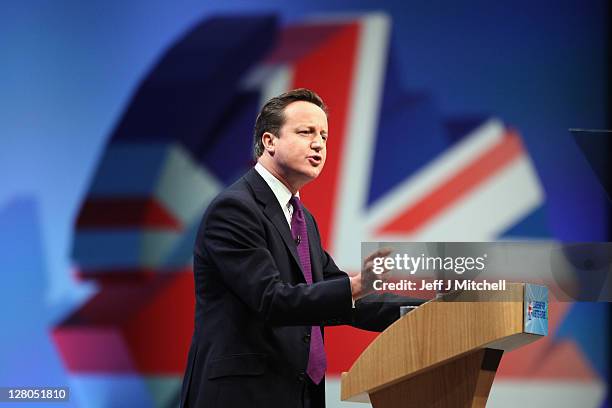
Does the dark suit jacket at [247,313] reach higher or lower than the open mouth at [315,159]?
lower

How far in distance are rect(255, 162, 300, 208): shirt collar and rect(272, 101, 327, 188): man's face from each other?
0.03 meters

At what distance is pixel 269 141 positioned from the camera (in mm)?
2551

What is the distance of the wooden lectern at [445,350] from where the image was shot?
1865 mm

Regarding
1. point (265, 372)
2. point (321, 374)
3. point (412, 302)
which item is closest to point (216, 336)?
point (265, 372)

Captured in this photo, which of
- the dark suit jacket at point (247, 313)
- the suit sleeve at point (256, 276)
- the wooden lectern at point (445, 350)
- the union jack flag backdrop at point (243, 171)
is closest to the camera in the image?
the wooden lectern at point (445, 350)

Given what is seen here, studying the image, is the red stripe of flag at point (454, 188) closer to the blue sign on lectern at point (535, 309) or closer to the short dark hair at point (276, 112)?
the short dark hair at point (276, 112)

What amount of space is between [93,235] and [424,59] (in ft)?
6.34

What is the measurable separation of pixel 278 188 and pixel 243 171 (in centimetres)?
199

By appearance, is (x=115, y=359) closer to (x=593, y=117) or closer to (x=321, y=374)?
(x=321, y=374)

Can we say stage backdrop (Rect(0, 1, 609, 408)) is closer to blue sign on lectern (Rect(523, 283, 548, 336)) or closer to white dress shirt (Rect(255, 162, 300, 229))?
white dress shirt (Rect(255, 162, 300, 229))

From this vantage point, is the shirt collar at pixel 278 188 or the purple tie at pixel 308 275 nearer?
the purple tie at pixel 308 275

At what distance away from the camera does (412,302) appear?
2.16 meters

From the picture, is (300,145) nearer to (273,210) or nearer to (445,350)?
(273,210)

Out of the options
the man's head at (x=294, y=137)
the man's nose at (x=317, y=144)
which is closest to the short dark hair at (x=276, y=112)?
the man's head at (x=294, y=137)
